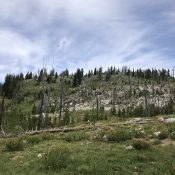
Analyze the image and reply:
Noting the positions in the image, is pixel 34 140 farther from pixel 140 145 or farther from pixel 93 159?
pixel 140 145

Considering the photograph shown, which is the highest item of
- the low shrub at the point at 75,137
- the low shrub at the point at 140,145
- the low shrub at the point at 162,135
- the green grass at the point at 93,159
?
the low shrub at the point at 162,135

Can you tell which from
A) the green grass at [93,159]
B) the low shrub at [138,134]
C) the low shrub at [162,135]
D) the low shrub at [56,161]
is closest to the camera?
the green grass at [93,159]

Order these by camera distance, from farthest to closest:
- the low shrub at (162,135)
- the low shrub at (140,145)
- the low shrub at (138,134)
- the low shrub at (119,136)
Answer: the low shrub at (138,134)
the low shrub at (119,136)
the low shrub at (162,135)
the low shrub at (140,145)

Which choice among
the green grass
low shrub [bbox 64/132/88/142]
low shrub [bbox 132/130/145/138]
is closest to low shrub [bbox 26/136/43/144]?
the green grass

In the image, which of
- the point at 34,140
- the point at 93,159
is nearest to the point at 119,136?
the point at 93,159

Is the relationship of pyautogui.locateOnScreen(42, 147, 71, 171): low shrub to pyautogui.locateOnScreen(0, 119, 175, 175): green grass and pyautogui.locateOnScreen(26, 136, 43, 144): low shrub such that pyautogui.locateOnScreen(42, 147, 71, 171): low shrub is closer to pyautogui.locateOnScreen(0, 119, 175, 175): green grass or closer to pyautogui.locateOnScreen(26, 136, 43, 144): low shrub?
pyautogui.locateOnScreen(0, 119, 175, 175): green grass

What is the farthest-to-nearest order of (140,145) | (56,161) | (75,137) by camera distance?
1. (75,137)
2. (140,145)
3. (56,161)

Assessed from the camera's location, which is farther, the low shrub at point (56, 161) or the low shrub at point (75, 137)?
the low shrub at point (75, 137)

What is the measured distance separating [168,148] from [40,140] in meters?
7.94

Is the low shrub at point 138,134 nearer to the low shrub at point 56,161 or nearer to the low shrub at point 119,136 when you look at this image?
the low shrub at point 119,136

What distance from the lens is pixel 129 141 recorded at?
1839 centimetres

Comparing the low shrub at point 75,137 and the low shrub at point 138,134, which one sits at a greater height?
the low shrub at point 138,134

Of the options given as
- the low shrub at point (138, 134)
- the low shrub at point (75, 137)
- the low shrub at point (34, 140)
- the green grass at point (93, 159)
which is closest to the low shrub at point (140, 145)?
the green grass at point (93, 159)

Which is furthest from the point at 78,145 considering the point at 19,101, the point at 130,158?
the point at 19,101
